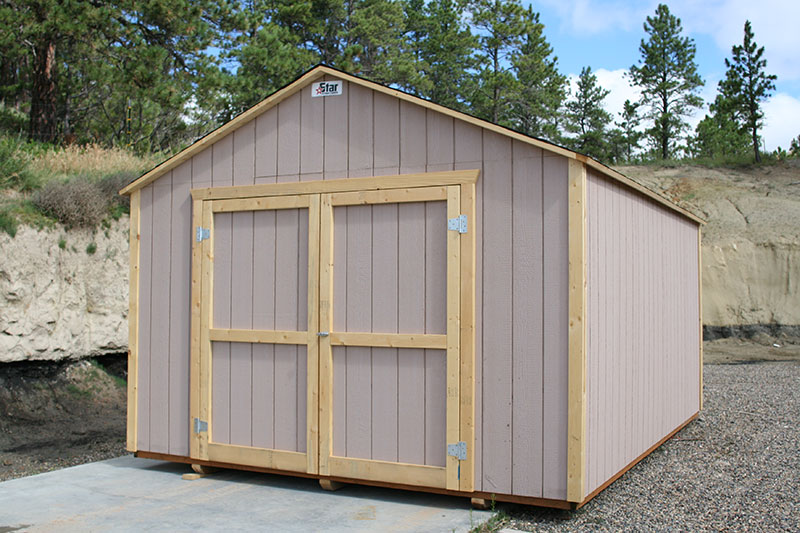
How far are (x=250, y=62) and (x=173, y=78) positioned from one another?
3.83 metres

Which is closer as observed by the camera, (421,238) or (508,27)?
(421,238)

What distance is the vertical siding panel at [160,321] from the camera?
255 inches

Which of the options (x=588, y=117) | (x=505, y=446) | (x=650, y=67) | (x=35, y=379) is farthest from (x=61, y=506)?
(x=588, y=117)

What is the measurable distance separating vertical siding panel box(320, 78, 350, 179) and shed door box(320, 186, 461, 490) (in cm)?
22

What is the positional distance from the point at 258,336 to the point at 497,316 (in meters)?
1.94

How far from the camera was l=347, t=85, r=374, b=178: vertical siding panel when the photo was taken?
19.1ft

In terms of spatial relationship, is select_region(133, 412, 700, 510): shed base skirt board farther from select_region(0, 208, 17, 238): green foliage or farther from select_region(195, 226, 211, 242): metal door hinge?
select_region(0, 208, 17, 238): green foliage

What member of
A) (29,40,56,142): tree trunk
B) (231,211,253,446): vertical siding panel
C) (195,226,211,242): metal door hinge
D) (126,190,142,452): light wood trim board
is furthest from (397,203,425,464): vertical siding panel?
(29,40,56,142): tree trunk

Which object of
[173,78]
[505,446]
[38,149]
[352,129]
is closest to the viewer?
[505,446]

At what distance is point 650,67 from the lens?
99.9 feet

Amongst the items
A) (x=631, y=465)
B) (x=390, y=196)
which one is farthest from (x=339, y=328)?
(x=631, y=465)

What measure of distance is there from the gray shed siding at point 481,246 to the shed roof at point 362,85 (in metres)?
0.06

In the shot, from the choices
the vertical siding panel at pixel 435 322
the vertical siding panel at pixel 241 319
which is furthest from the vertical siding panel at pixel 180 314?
the vertical siding panel at pixel 435 322

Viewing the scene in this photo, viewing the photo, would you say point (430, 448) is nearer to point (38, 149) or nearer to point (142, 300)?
point (142, 300)
